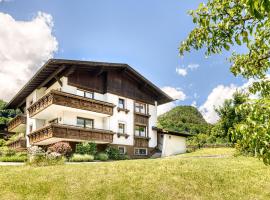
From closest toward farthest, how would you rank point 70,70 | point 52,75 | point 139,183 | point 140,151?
point 139,183 < point 70,70 < point 52,75 < point 140,151

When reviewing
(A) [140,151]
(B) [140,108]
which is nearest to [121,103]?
(B) [140,108]

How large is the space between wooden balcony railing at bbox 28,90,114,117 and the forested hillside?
2874cm

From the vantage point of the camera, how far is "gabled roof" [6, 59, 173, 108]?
25875 mm

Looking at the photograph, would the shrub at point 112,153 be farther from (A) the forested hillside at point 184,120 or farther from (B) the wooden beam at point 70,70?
(A) the forested hillside at point 184,120

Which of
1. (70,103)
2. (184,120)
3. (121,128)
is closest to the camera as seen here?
(70,103)

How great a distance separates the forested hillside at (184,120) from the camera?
196 ft

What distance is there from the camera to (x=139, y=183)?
11992 millimetres

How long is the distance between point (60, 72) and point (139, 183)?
18246 millimetres

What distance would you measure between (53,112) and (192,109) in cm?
5296

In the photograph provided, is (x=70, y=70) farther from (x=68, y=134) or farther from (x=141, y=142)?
(x=141, y=142)

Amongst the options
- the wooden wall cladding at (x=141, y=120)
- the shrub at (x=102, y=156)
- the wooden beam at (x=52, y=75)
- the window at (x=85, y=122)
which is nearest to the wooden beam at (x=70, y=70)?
the wooden beam at (x=52, y=75)

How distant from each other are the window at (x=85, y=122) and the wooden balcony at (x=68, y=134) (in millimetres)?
1722

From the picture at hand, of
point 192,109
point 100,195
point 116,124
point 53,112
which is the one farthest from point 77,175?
point 192,109

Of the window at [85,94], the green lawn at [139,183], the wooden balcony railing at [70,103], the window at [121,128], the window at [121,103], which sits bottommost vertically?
the green lawn at [139,183]
